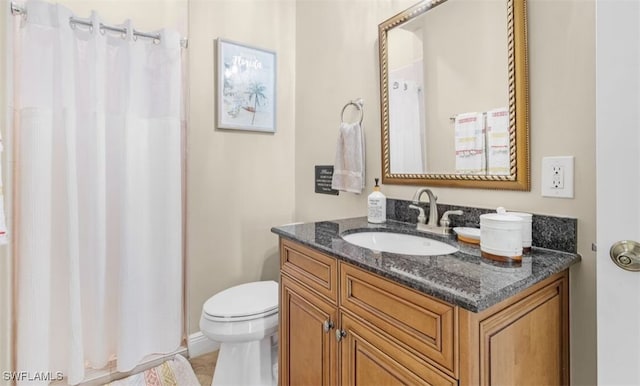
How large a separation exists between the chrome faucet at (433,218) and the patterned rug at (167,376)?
1421mm

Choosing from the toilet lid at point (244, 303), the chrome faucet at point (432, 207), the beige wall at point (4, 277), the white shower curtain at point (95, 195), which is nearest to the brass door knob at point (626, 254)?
the chrome faucet at point (432, 207)

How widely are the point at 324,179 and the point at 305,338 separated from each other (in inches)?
39.2

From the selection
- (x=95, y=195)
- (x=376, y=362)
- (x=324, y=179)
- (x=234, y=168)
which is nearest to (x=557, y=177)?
(x=376, y=362)

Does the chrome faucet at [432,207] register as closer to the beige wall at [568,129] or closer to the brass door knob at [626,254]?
the beige wall at [568,129]

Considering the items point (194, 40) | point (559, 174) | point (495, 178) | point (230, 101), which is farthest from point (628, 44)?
point (194, 40)

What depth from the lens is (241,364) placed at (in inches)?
59.8

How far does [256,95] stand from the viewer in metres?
2.03

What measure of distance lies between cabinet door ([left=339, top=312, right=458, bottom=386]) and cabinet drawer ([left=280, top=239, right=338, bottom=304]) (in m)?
0.10

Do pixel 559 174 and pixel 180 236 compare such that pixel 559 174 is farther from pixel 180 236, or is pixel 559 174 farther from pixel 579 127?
pixel 180 236

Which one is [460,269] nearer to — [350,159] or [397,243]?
[397,243]

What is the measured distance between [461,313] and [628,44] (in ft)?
2.26

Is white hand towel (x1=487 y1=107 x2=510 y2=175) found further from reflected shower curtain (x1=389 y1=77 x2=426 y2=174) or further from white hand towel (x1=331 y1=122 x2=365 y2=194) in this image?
white hand towel (x1=331 y1=122 x2=365 y2=194)

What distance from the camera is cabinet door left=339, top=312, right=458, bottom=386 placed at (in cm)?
75

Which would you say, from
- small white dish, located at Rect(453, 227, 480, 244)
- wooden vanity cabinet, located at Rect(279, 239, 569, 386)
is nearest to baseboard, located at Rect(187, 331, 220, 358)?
wooden vanity cabinet, located at Rect(279, 239, 569, 386)
